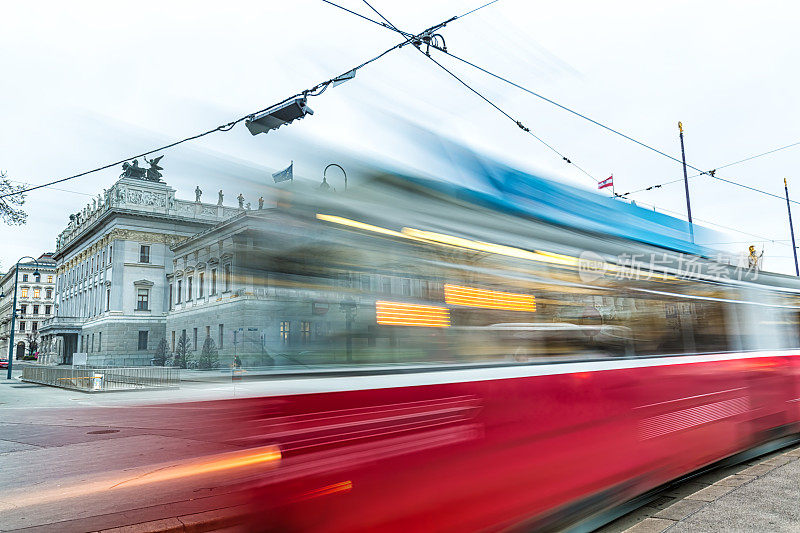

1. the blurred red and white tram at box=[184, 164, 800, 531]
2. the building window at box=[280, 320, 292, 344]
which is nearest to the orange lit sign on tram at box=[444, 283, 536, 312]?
the blurred red and white tram at box=[184, 164, 800, 531]

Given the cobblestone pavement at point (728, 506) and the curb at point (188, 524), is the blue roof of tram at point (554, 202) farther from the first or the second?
the curb at point (188, 524)

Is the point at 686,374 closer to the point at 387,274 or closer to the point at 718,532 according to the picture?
the point at 718,532

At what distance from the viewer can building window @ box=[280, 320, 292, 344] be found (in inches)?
96.6

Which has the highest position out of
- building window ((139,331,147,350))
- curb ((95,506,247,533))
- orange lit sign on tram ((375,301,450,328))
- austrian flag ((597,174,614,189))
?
austrian flag ((597,174,614,189))

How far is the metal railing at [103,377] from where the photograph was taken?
2.25 meters

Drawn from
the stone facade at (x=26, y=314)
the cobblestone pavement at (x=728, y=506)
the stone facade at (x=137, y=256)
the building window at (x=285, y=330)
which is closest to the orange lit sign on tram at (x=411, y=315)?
the building window at (x=285, y=330)

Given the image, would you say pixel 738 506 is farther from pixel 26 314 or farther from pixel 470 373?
pixel 26 314

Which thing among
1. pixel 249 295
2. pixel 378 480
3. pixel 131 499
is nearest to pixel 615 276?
pixel 378 480

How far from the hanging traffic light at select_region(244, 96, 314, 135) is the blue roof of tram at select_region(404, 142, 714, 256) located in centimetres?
78

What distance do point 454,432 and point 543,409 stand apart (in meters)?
0.81

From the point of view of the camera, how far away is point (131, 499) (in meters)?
6.63

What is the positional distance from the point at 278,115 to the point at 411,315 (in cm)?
136

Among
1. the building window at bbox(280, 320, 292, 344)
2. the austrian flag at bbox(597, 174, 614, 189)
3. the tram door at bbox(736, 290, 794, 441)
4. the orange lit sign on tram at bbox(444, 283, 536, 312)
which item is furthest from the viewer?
the austrian flag at bbox(597, 174, 614, 189)

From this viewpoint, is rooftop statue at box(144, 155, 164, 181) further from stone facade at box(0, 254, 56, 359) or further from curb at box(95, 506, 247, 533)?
stone facade at box(0, 254, 56, 359)
